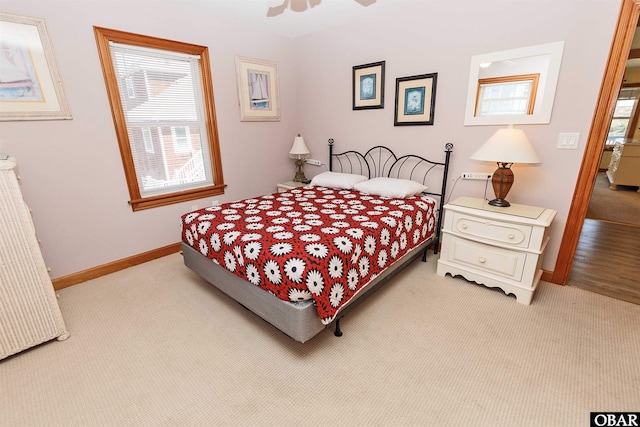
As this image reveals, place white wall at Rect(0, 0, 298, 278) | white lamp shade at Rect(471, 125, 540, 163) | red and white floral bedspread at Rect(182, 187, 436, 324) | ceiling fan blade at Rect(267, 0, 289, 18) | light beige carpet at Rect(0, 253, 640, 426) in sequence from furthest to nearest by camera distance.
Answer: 1. ceiling fan blade at Rect(267, 0, 289, 18)
2. white wall at Rect(0, 0, 298, 278)
3. white lamp shade at Rect(471, 125, 540, 163)
4. red and white floral bedspread at Rect(182, 187, 436, 324)
5. light beige carpet at Rect(0, 253, 640, 426)

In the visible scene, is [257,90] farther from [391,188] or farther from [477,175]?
[477,175]

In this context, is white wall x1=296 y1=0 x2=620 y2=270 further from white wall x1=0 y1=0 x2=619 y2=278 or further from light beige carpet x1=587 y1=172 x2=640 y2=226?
light beige carpet x1=587 y1=172 x2=640 y2=226

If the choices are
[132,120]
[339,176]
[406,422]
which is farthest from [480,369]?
[132,120]

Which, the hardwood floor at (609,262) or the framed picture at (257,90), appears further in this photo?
the framed picture at (257,90)

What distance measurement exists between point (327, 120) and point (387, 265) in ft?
7.52

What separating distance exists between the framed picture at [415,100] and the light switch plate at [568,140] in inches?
40.8

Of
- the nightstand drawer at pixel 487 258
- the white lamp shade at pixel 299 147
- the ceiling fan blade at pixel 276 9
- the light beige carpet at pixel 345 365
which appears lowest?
the light beige carpet at pixel 345 365

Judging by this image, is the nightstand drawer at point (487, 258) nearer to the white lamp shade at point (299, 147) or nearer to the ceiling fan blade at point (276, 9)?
the white lamp shade at point (299, 147)

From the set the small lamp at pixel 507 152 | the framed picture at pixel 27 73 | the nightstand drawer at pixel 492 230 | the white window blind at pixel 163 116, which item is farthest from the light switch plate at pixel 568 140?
the framed picture at pixel 27 73

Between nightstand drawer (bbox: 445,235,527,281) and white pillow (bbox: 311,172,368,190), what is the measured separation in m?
1.15

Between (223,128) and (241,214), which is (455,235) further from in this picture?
(223,128)

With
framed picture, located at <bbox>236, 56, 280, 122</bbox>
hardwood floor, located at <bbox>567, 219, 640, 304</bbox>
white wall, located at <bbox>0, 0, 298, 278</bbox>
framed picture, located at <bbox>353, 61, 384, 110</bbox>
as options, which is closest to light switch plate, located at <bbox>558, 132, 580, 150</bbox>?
hardwood floor, located at <bbox>567, 219, 640, 304</bbox>

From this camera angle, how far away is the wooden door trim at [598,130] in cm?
186

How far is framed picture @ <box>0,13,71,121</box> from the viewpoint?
1.95m
